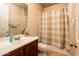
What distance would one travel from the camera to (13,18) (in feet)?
6.56

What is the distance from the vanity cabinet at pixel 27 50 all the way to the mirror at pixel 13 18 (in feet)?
1.06

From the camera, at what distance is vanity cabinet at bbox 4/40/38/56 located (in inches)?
62.0

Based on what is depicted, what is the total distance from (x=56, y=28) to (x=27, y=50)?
0.88 metres

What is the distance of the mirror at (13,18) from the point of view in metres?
1.84

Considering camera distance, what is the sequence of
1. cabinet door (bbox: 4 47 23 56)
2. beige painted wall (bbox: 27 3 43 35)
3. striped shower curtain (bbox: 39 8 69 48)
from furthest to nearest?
striped shower curtain (bbox: 39 8 69 48), beige painted wall (bbox: 27 3 43 35), cabinet door (bbox: 4 47 23 56)

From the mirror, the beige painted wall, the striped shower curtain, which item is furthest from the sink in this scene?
the striped shower curtain

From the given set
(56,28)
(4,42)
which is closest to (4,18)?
(4,42)

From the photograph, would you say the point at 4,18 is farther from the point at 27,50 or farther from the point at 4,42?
the point at 27,50

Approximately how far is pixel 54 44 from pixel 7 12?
3.86 ft

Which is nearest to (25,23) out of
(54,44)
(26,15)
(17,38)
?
(26,15)

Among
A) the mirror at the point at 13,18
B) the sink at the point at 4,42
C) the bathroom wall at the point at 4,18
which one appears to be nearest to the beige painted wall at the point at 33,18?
the mirror at the point at 13,18

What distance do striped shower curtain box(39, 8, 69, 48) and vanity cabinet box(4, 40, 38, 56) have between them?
21 cm

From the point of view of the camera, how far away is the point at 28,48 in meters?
2.06

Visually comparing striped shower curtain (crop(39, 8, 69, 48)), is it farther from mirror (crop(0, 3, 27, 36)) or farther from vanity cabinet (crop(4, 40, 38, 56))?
mirror (crop(0, 3, 27, 36))
